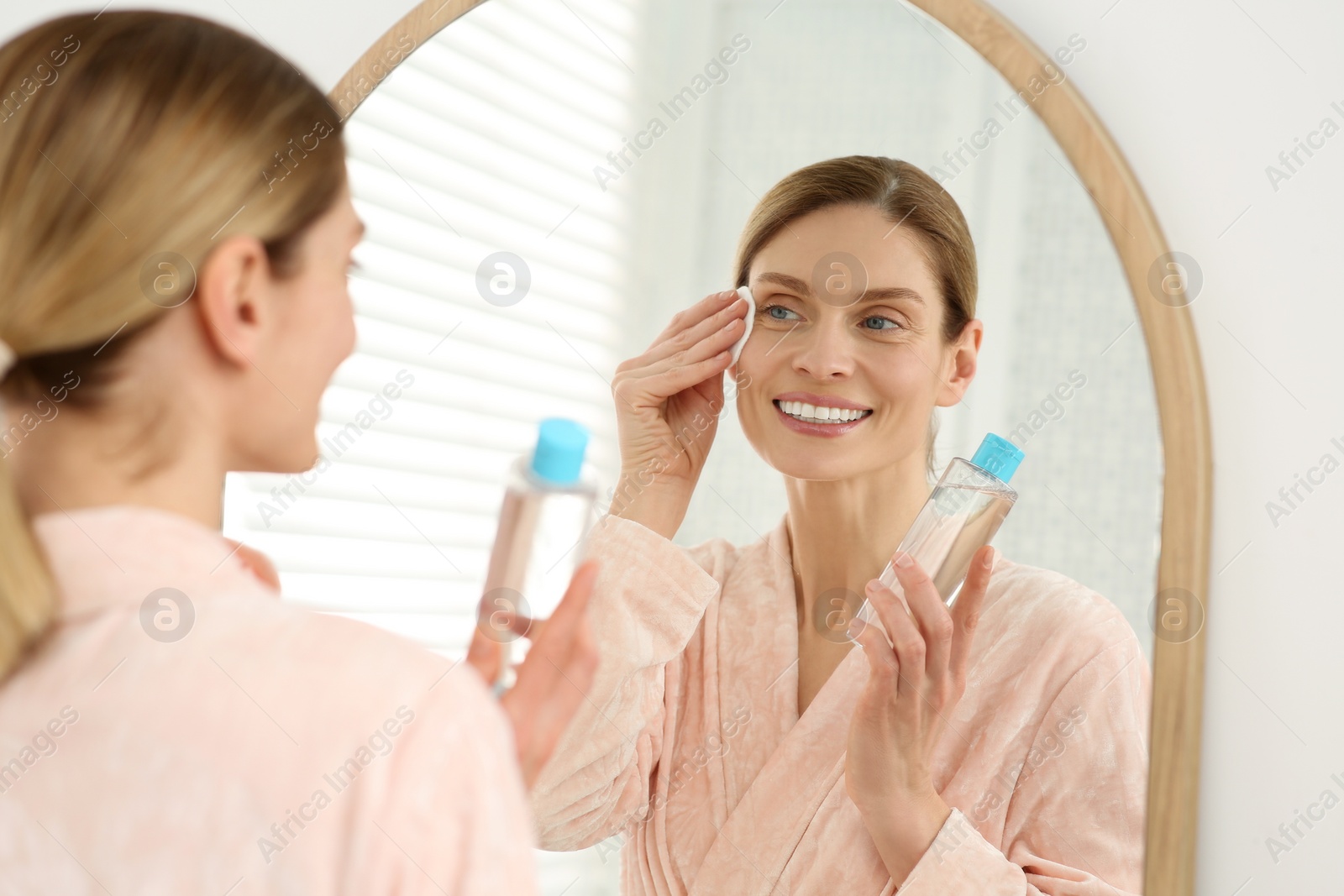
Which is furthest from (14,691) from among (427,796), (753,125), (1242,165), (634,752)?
(1242,165)

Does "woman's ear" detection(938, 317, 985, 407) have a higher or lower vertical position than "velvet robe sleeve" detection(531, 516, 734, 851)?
higher

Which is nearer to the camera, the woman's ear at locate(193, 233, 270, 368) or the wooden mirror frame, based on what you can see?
the woman's ear at locate(193, 233, 270, 368)

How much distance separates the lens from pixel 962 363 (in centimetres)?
61

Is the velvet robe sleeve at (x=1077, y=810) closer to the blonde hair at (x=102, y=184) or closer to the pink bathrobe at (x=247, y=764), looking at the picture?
the pink bathrobe at (x=247, y=764)

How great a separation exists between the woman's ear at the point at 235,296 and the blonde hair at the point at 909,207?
0.32 meters

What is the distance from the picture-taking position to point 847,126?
64cm

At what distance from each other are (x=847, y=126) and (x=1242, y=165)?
0.22 metres

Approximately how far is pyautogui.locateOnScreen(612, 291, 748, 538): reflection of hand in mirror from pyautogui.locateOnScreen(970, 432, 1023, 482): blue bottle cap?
A: 16cm

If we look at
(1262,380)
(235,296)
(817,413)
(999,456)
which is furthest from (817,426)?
(235,296)

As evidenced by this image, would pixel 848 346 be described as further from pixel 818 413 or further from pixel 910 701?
pixel 910 701

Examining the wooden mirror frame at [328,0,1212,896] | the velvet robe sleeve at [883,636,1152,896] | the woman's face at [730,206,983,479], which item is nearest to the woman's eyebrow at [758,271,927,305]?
the woman's face at [730,206,983,479]

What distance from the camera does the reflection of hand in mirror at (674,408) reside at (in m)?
0.67

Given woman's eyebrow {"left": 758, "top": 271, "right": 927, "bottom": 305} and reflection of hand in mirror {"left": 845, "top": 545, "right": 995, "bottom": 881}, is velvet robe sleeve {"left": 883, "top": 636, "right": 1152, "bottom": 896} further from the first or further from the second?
woman's eyebrow {"left": 758, "top": 271, "right": 927, "bottom": 305}

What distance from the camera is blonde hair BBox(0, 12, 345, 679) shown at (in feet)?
1.26
